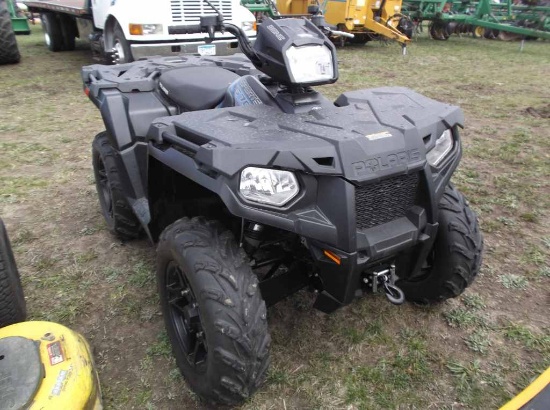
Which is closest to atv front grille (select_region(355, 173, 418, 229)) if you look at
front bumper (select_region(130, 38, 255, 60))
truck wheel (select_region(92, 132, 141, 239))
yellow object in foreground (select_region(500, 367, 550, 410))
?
yellow object in foreground (select_region(500, 367, 550, 410))

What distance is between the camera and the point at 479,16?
543 inches

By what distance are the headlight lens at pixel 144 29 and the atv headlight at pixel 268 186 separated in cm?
580

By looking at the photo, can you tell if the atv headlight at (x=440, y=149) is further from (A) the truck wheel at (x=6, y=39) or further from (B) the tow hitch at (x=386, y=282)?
(A) the truck wheel at (x=6, y=39)

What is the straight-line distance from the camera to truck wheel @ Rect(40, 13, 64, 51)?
10.8m

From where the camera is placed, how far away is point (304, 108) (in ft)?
6.83

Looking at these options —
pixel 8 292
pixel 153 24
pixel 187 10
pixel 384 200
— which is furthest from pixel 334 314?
pixel 187 10

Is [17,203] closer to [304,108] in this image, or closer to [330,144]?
[304,108]

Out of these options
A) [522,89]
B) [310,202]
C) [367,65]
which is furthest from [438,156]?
[367,65]

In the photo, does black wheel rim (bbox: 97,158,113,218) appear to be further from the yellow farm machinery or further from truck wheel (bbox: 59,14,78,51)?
truck wheel (bbox: 59,14,78,51)

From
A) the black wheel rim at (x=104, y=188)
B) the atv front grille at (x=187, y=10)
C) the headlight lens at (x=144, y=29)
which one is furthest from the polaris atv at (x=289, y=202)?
the atv front grille at (x=187, y=10)

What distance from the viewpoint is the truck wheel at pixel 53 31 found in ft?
35.3

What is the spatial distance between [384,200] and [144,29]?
19.5 feet

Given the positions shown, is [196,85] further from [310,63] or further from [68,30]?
[68,30]

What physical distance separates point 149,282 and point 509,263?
92.9 inches
